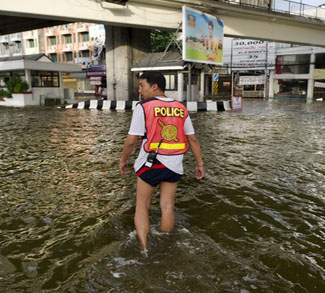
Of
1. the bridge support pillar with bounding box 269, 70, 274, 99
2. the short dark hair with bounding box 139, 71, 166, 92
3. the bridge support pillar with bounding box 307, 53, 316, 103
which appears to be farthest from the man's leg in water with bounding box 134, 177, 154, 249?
the bridge support pillar with bounding box 269, 70, 274, 99

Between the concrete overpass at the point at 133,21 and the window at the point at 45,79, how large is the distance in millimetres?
5764

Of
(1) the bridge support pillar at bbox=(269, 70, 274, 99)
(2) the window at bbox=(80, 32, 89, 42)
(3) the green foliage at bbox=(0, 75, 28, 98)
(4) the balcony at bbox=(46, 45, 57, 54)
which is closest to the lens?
(3) the green foliage at bbox=(0, 75, 28, 98)

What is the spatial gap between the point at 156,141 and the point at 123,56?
1890 centimetres

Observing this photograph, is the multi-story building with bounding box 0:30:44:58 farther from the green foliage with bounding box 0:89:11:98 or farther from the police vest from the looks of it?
the police vest

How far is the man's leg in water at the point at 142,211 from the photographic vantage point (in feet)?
10.3

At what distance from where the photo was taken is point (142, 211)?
3221 mm

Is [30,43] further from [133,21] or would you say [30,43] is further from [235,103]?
[235,103]

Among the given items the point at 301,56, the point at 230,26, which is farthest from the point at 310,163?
the point at 301,56

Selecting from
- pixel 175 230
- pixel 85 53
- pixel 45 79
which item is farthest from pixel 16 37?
pixel 175 230

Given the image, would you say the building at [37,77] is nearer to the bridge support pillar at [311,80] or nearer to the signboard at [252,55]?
the signboard at [252,55]

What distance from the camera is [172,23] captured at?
1805 cm

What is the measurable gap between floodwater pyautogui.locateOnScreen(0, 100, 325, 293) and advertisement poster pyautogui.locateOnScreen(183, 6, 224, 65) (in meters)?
12.3

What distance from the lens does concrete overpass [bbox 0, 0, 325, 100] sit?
14656 millimetres

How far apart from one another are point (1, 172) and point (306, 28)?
2345cm
